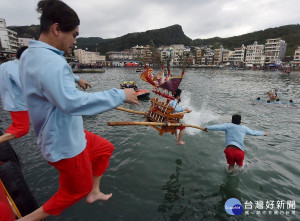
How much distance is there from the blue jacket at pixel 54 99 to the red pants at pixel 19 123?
3182 mm

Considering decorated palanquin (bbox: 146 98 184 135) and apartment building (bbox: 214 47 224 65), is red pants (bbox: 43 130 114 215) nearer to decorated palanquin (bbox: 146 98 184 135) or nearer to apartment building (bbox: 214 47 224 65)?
decorated palanquin (bbox: 146 98 184 135)

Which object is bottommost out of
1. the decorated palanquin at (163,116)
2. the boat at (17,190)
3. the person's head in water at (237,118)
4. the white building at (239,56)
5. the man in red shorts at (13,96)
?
the boat at (17,190)

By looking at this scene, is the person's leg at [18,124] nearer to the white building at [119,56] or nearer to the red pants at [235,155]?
the red pants at [235,155]

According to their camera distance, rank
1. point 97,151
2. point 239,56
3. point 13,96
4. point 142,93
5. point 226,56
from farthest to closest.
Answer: point 226,56 → point 239,56 → point 142,93 → point 13,96 → point 97,151

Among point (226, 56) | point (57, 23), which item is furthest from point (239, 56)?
point (57, 23)

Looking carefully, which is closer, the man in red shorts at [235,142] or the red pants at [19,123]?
the red pants at [19,123]

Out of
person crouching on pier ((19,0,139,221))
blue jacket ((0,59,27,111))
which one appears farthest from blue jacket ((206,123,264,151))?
blue jacket ((0,59,27,111))

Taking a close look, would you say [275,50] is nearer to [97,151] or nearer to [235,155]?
[235,155]

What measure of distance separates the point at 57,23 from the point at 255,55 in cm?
12947

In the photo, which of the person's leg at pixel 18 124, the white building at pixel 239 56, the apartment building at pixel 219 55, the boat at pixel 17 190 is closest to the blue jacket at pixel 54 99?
the boat at pixel 17 190

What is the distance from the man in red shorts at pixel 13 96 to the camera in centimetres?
446

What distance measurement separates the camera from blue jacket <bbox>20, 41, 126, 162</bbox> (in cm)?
176

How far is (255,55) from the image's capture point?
107062 mm

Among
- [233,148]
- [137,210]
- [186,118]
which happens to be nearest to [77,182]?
[137,210]
